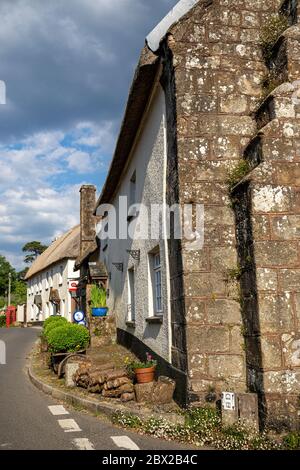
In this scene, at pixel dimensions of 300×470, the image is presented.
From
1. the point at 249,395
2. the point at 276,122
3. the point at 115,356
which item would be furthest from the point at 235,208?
the point at 115,356

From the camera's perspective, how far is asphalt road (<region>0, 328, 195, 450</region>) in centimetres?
491

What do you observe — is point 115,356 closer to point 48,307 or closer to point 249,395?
point 249,395

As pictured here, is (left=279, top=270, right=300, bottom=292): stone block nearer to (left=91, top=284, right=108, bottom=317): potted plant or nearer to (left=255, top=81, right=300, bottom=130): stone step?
(left=255, top=81, right=300, bottom=130): stone step

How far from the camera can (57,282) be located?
100 ft

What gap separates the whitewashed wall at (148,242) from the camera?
746 centimetres

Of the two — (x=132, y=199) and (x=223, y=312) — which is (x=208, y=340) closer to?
(x=223, y=312)

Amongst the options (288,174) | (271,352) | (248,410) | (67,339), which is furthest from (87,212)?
(248,410)

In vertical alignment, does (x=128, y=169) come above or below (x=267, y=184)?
above

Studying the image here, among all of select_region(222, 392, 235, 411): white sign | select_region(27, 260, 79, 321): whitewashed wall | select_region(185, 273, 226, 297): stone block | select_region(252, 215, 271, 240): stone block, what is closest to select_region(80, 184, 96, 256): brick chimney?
select_region(27, 260, 79, 321): whitewashed wall

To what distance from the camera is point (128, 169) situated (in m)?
11.6

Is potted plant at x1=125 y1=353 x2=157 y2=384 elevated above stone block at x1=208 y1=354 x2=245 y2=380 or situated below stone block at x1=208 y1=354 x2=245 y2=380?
below

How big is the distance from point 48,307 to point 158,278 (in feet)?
86.4

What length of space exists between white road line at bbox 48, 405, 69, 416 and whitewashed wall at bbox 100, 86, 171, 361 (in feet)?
5.52

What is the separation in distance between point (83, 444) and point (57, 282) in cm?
2613
